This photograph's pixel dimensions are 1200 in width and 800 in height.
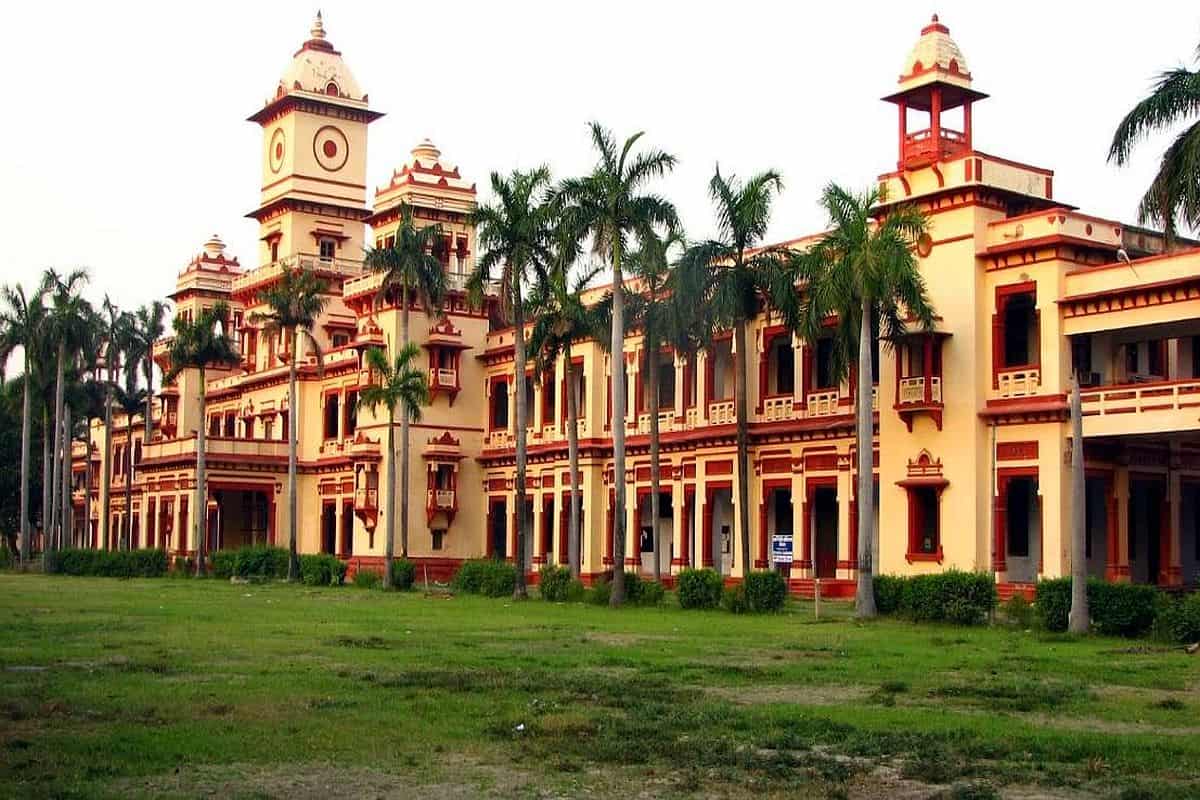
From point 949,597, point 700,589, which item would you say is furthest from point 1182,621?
point 700,589

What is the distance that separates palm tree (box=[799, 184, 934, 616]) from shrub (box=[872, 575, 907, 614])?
0.80 ft

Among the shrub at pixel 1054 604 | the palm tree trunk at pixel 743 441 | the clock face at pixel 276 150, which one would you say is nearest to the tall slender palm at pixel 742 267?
the palm tree trunk at pixel 743 441

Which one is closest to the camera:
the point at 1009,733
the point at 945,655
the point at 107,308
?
the point at 1009,733

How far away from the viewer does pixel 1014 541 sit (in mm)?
42250

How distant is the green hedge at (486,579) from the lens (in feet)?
148

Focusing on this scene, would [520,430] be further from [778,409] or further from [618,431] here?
[778,409]

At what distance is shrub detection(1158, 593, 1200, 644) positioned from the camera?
88.6 feet

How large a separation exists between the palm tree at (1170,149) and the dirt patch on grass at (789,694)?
10.4 metres

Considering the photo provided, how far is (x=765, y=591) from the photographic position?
36.2 meters

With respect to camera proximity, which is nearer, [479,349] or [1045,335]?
[1045,335]

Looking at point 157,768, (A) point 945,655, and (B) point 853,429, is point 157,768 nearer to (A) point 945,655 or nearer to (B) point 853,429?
(A) point 945,655

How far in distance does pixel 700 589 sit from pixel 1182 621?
1339 cm

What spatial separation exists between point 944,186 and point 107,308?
165 ft

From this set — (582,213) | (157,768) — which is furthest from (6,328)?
(157,768)
